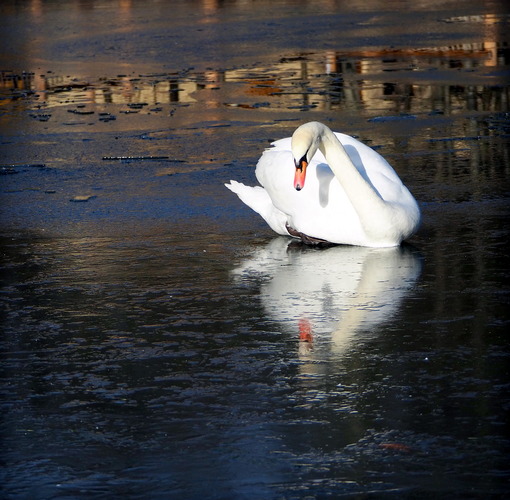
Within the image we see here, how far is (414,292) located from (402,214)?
3.93ft

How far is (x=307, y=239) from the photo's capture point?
339 inches

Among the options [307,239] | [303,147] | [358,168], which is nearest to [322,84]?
[358,168]

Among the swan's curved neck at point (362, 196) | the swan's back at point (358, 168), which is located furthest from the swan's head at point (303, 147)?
the swan's back at point (358, 168)

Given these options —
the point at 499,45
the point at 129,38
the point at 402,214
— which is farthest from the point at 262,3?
the point at 402,214

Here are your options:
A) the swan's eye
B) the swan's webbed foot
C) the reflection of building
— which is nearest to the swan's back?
the swan's webbed foot

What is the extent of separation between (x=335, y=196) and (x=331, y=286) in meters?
1.30

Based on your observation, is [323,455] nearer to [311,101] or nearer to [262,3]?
[311,101]

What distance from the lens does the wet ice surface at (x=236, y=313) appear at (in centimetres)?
475

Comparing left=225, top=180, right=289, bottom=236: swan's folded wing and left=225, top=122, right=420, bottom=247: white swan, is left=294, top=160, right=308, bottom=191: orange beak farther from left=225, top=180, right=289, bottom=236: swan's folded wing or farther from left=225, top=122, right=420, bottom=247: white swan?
left=225, top=180, right=289, bottom=236: swan's folded wing

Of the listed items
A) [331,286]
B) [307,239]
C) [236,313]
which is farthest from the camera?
[307,239]

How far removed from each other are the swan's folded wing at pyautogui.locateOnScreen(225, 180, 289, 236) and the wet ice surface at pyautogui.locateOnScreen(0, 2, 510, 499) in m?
0.13

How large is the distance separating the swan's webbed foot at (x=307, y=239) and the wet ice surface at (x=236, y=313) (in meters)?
0.12

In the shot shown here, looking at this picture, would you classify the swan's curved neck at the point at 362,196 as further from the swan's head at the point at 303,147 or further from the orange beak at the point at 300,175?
the orange beak at the point at 300,175

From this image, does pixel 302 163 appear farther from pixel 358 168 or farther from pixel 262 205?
pixel 262 205
